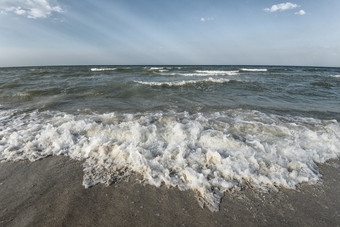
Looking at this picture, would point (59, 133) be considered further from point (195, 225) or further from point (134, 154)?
point (195, 225)

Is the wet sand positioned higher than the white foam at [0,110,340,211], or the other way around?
the white foam at [0,110,340,211]

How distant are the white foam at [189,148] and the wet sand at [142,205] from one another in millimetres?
159

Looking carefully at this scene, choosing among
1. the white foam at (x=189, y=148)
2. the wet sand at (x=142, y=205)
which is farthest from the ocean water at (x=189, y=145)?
the wet sand at (x=142, y=205)

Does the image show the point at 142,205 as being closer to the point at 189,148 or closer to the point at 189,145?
the point at 189,148

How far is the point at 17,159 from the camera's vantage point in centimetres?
333

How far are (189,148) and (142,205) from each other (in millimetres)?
1517

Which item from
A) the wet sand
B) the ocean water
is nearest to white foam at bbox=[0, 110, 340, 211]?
the ocean water

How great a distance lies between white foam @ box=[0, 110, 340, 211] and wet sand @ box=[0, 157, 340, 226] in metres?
0.16

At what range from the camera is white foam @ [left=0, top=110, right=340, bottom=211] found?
2.85 m

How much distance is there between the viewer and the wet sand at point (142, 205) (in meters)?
2.17

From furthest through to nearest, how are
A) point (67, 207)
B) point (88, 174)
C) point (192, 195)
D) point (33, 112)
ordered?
point (33, 112) < point (88, 174) < point (192, 195) < point (67, 207)

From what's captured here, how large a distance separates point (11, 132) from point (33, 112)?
2.12 m

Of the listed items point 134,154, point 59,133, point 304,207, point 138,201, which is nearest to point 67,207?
point 138,201

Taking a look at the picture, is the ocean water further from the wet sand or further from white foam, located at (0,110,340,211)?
the wet sand
